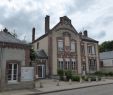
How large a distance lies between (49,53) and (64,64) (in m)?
3.54

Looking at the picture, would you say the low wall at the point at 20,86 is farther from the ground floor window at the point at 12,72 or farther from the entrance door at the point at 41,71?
the entrance door at the point at 41,71

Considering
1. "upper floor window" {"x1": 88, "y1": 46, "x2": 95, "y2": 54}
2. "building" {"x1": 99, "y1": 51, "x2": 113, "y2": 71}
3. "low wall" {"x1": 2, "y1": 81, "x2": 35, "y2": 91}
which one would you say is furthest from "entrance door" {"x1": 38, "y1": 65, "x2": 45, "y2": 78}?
"building" {"x1": 99, "y1": 51, "x2": 113, "y2": 71}

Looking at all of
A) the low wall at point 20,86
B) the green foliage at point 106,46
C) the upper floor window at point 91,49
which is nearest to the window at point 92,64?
the upper floor window at point 91,49

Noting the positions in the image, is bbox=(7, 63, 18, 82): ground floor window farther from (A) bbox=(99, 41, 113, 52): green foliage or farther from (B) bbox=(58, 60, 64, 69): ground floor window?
(A) bbox=(99, 41, 113, 52): green foliage

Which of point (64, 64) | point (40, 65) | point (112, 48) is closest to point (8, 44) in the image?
point (40, 65)

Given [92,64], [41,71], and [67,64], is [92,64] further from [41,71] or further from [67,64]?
[41,71]

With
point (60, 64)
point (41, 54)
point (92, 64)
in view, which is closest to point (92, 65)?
point (92, 64)

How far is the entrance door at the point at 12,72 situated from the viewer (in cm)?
1864

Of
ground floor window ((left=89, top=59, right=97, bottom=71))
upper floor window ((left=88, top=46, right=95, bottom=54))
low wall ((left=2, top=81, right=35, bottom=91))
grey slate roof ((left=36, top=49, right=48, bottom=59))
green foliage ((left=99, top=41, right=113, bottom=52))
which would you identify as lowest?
low wall ((left=2, top=81, right=35, bottom=91))

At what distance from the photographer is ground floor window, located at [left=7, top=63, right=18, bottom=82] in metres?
18.7

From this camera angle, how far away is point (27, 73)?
63.7 ft

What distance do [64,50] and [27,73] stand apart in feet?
55.1

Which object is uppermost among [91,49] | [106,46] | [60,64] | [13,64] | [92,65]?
[106,46]

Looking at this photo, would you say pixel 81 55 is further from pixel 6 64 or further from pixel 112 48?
pixel 112 48
